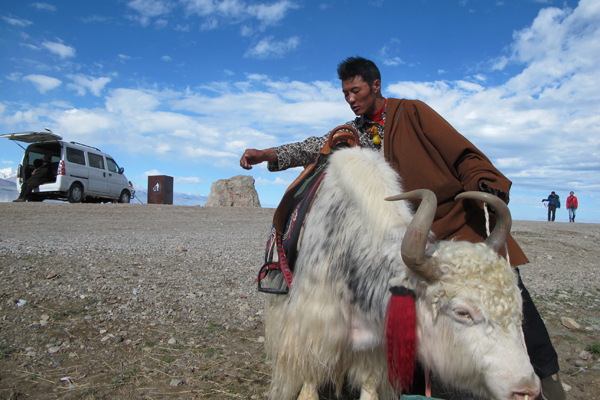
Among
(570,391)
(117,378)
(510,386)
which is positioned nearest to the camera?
(510,386)

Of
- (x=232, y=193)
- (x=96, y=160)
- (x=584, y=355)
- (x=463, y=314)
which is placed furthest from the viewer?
(x=232, y=193)

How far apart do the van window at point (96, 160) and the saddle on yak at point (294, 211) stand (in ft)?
36.6

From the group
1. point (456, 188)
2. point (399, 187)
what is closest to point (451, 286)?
point (399, 187)

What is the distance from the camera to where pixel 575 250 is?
7.91 meters

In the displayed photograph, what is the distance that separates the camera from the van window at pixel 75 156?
10780 millimetres

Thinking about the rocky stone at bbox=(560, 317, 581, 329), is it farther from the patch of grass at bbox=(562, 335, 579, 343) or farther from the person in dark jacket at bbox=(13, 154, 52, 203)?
the person in dark jacket at bbox=(13, 154, 52, 203)

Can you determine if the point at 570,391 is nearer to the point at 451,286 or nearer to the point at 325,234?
the point at 451,286

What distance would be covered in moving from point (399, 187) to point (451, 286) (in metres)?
0.60

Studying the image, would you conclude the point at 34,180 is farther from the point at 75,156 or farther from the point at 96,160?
the point at 96,160

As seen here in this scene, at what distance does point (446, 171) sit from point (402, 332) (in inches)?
36.8

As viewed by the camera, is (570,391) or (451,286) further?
(570,391)

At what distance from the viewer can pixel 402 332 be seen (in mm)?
1478

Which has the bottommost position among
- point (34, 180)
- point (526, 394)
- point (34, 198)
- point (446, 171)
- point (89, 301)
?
point (89, 301)

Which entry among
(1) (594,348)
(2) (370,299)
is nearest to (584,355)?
(1) (594,348)
